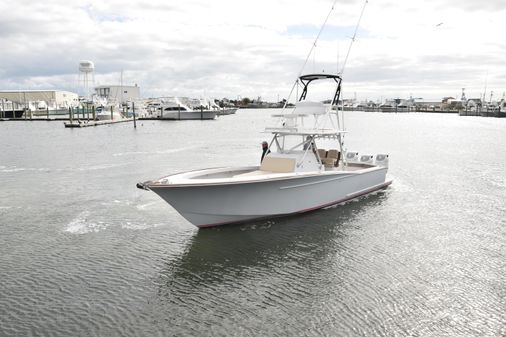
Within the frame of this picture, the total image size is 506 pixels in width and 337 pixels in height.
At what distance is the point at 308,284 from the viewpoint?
10297 mm

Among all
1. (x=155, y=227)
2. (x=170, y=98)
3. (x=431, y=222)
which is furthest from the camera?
(x=170, y=98)

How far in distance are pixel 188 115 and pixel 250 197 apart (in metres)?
90.6

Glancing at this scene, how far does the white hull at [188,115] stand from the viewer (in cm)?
9938

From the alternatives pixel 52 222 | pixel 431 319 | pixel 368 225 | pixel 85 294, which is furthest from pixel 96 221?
pixel 431 319

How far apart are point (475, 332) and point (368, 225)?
689cm

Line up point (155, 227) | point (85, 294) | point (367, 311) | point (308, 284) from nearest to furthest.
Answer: point (367, 311), point (85, 294), point (308, 284), point (155, 227)

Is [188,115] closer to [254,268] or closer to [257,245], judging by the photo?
[257,245]

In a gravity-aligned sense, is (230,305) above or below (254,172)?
below

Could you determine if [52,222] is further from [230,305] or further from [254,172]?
[230,305]

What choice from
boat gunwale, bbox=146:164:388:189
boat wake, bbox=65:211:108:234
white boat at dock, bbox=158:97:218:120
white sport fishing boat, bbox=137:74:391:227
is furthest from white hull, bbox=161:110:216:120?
boat gunwale, bbox=146:164:388:189

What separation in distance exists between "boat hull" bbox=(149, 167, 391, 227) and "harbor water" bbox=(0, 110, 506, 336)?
481 millimetres

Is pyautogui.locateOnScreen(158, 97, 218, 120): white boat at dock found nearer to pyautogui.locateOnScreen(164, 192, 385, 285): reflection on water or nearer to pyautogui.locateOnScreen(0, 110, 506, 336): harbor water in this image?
pyautogui.locateOnScreen(0, 110, 506, 336): harbor water

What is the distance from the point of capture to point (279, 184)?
13883 mm

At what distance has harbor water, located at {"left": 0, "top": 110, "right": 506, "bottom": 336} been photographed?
8539 millimetres
